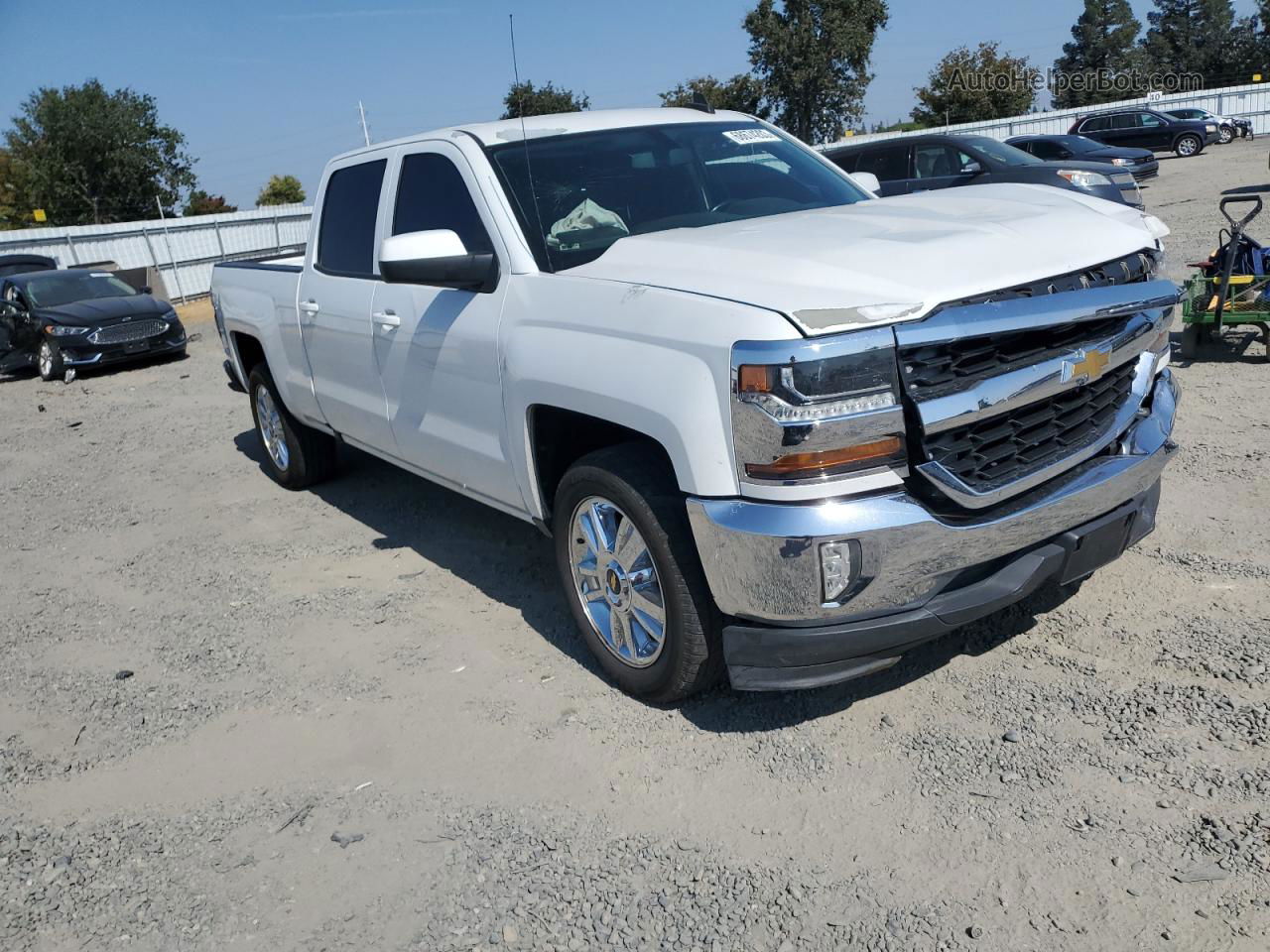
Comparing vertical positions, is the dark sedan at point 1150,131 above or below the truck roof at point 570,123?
below

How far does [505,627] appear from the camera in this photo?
15.2 ft

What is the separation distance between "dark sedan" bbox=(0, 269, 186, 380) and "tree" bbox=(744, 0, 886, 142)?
42187 millimetres

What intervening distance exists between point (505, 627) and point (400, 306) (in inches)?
58.4

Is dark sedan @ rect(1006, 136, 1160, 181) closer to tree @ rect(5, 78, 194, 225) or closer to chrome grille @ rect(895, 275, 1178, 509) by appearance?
chrome grille @ rect(895, 275, 1178, 509)

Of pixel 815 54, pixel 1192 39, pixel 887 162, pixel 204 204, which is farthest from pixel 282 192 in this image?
pixel 1192 39

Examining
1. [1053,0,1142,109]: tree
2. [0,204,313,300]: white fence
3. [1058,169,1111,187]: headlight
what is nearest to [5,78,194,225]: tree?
[0,204,313,300]: white fence

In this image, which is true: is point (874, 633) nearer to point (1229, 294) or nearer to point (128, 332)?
point (1229, 294)

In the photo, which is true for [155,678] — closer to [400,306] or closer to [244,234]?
[400,306]

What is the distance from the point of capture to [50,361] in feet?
49.3

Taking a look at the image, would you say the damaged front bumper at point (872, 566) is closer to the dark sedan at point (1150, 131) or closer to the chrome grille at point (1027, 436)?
the chrome grille at point (1027, 436)

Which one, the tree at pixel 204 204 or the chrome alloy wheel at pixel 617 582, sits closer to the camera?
the chrome alloy wheel at pixel 617 582

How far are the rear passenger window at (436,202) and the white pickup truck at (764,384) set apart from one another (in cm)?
2

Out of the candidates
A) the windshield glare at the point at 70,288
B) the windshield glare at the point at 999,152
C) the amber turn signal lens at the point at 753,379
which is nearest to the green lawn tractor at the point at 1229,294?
the amber turn signal lens at the point at 753,379

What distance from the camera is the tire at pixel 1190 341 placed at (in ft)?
25.0
